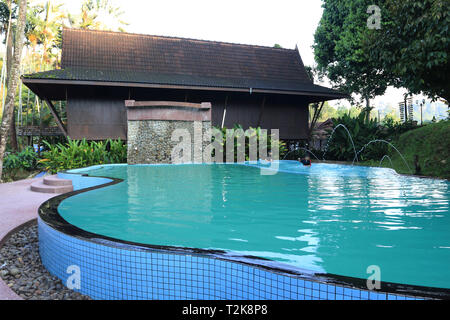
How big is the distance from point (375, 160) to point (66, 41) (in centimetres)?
1507

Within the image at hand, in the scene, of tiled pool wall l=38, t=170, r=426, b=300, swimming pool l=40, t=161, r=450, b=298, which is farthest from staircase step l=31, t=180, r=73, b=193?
tiled pool wall l=38, t=170, r=426, b=300

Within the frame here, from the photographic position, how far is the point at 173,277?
2.76 meters

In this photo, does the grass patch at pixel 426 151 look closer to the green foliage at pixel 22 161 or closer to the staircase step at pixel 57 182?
the staircase step at pixel 57 182

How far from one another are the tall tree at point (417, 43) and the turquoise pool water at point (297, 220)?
347 centimetres

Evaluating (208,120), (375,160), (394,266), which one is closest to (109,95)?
(208,120)

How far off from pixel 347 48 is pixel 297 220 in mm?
15740

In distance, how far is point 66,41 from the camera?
639 inches

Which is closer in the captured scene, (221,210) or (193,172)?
(221,210)

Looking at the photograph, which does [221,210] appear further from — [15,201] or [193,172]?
[193,172]

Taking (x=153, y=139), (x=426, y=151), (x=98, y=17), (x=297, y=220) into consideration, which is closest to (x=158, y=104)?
(x=153, y=139)

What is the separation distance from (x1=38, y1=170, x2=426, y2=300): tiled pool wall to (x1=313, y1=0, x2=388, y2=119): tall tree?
54.0 feet

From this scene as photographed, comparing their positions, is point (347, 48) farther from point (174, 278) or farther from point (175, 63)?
point (174, 278)

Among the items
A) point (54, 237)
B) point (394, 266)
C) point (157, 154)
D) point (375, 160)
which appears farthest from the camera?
point (375, 160)

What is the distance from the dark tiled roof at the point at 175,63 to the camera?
14.9 metres
